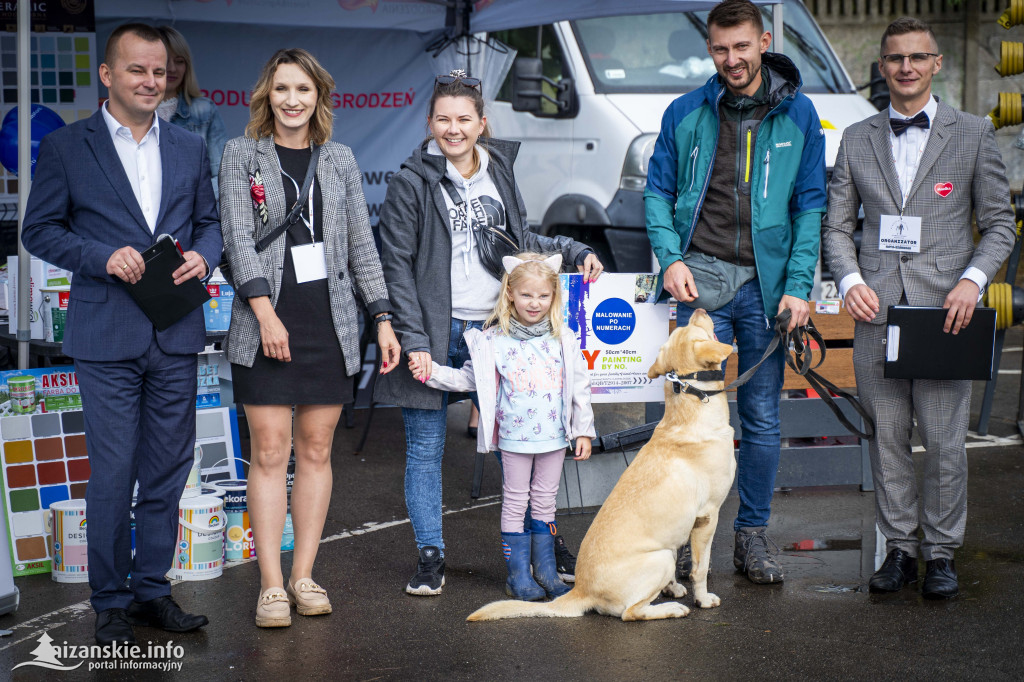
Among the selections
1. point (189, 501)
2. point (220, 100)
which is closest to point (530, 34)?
point (220, 100)

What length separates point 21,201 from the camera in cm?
445

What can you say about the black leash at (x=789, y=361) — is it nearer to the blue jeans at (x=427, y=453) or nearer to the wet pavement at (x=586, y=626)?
the wet pavement at (x=586, y=626)

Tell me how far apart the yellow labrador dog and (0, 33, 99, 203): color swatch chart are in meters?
4.74

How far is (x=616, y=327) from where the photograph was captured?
4934 mm

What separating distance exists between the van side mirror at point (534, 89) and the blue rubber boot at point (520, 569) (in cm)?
467

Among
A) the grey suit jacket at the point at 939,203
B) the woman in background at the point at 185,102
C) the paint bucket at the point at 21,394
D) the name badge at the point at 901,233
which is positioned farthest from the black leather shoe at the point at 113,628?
the woman in background at the point at 185,102

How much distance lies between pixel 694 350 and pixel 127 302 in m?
2.00

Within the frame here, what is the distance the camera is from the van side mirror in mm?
7742

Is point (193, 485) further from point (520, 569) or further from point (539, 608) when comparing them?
point (539, 608)

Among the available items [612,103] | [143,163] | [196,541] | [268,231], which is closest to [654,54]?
[612,103]

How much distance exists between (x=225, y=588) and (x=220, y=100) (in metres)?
4.88

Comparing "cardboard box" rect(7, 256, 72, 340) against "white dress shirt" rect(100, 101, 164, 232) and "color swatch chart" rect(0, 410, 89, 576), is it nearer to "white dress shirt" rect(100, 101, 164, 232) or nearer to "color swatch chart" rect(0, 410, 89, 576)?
"color swatch chart" rect(0, 410, 89, 576)

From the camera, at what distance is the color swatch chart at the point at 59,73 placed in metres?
6.52

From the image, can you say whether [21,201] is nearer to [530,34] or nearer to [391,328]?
[391,328]
